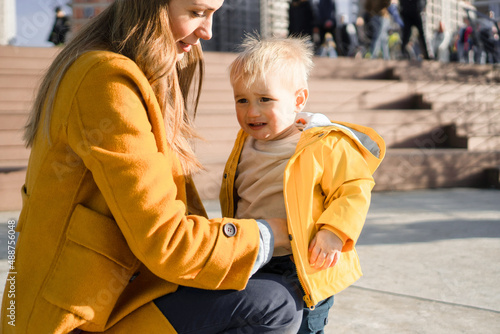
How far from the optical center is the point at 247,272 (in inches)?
55.0

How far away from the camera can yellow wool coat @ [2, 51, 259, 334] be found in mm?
1247

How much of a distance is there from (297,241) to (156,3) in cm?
74

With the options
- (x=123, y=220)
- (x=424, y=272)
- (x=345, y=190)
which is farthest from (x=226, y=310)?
(x=424, y=272)

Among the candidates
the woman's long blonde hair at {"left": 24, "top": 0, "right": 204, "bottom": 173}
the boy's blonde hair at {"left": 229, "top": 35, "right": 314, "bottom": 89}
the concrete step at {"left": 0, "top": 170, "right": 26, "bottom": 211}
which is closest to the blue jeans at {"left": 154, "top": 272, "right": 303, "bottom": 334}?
the woman's long blonde hair at {"left": 24, "top": 0, "right": 204, "bottom": 173}

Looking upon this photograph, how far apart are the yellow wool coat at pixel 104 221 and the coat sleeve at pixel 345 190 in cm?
28

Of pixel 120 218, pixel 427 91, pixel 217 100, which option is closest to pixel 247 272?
pixel 120 218

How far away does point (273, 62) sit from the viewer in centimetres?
180

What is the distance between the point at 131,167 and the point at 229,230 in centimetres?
31

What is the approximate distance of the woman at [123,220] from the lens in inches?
49.3

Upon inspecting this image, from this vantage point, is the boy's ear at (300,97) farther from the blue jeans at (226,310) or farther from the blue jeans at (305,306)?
the blue jeans at (226,310)

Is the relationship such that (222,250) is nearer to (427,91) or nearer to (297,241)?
(297,241)

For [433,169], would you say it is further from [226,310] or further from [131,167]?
[131,167]

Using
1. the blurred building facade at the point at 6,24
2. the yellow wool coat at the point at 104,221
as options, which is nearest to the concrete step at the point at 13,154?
the yellow wool coat at the point at 104,221

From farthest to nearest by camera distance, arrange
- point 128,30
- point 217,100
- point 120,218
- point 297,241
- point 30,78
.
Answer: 1. point 217,100
2. point 30,78
3. point 297,241
4. point 128,30
5. point 120,218
